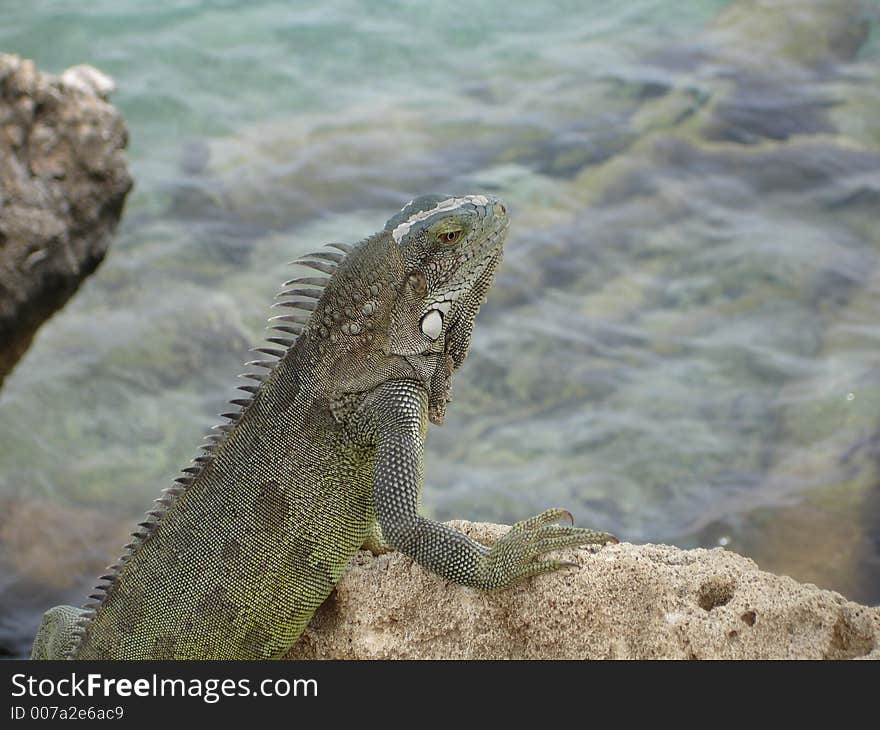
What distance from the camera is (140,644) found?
5297 mm

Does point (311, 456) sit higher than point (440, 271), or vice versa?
point (440, 271)

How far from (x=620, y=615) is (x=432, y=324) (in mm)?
1659

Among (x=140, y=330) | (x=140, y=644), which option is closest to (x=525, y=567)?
(x=140, y=644)

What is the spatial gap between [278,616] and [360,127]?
36.4 feet

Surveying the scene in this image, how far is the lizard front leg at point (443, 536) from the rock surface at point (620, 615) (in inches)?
6.8

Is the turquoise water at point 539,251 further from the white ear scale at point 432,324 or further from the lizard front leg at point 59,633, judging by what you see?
the white ear scale at point 432,324

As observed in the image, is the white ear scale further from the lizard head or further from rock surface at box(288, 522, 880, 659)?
rock surface at box(288, 522, 880, 659)

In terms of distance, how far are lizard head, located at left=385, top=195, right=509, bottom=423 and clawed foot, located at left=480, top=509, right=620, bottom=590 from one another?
0.84 meters

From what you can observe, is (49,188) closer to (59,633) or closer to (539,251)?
(59,633)

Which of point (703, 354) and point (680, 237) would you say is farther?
point (680, 237)

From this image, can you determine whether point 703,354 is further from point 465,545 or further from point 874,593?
point 465,545

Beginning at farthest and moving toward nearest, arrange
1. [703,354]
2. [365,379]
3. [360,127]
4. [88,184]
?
[360,127], [703,354], [88,184], [365,379]

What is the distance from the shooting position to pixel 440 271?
5207mm

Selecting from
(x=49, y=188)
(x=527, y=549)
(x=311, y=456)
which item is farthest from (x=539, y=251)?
(x=527, y=549)
